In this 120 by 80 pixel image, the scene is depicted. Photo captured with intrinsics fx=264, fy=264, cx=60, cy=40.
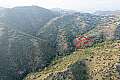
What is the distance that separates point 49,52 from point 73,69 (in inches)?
1845

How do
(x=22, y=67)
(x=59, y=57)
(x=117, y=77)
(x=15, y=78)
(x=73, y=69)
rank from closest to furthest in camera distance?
(x=117, y=77), (x=73, y=69), (x=15, y=78), (x=22, y=67), (x=59, y=57)

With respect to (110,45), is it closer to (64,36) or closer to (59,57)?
(59,57)

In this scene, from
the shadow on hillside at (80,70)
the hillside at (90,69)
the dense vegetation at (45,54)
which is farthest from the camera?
the dense vegetation at (45,54)

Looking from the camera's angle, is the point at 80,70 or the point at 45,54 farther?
the point at 45,54

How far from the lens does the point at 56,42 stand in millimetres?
179625

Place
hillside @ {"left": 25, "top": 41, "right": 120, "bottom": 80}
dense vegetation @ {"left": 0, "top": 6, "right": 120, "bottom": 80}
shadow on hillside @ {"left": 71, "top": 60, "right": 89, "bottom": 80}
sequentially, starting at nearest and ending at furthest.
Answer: hillside @ {"left": 25, "top": 41, "right": 120, "bottom": 80}
shadow on hillside @ {"left": 71, "top": 60, "right": 89, "bottom": 80}
dense vegetation @ {"left": 0, "top": 6, "right": 120, "bottom": 80}

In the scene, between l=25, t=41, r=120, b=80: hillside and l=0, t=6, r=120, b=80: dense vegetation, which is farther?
l=0, t=6, r=120, b=80: dense vegetation

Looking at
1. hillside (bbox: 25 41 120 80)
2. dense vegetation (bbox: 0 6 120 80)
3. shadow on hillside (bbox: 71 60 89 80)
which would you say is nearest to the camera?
Result: hillside (bbox: 25 41 120 80)

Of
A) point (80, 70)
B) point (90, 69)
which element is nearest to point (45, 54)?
point (80, 70)

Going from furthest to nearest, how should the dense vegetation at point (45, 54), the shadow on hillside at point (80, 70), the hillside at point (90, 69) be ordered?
1. the dense vegetation at point (45, 54)
2. the shadow on hillside at point (80, 70)
3. the hillside at point (90, 69)

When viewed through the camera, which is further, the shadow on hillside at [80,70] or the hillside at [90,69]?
the shadow on hillside at [80,70]

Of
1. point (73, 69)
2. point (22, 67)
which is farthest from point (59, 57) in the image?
point (73, 69)

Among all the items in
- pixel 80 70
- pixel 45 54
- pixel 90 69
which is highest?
pixel 90 69

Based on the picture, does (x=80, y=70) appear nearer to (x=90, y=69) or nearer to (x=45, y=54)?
(x=90, y=69)
